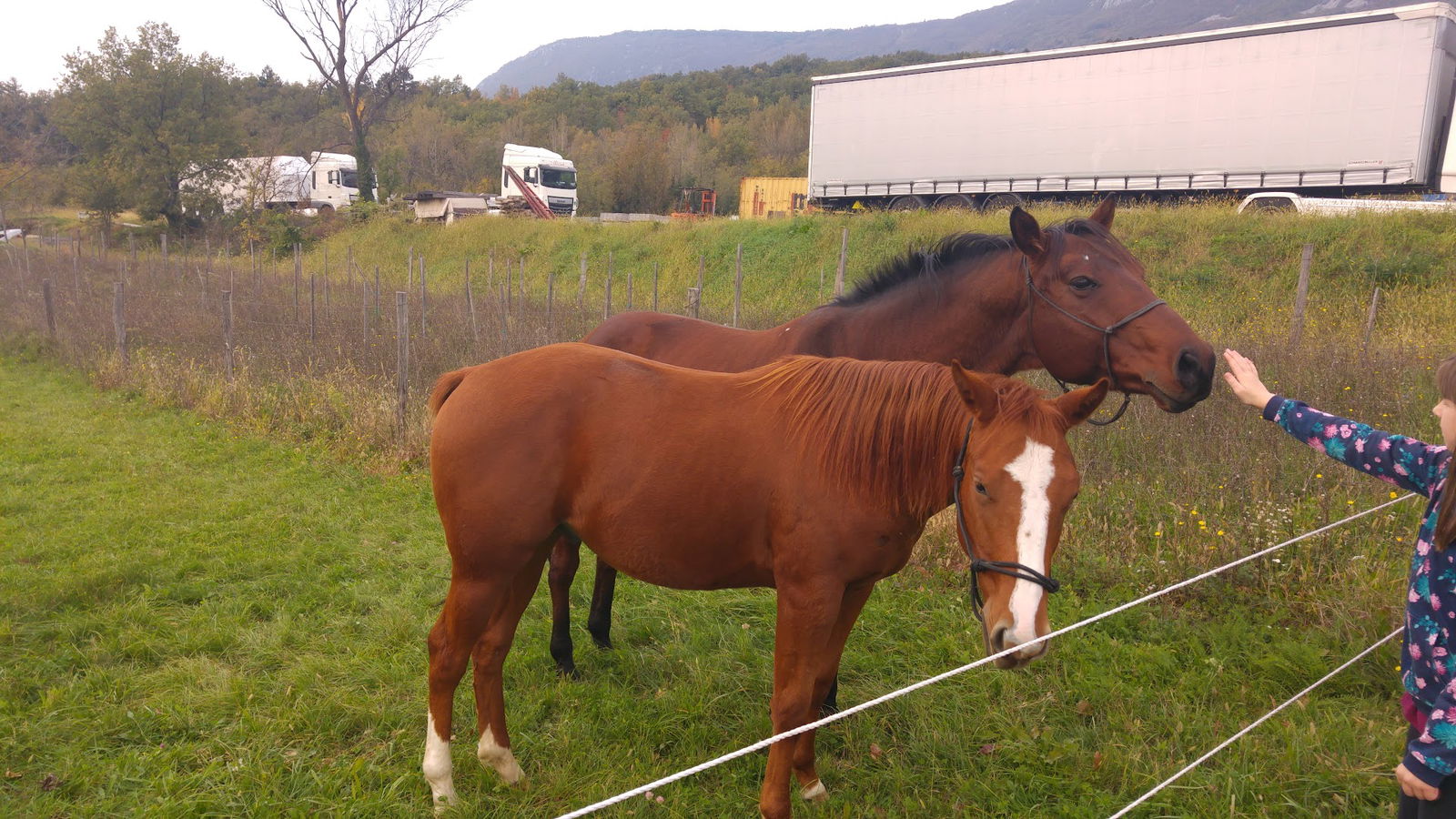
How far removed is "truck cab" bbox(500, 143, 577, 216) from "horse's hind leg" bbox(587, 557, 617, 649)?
31618mm

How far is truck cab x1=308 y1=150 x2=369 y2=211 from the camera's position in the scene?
38.4 meters

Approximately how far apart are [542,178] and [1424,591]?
1365 inches

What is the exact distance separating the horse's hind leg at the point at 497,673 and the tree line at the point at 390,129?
35.5m

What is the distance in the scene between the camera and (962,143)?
21.3 metres

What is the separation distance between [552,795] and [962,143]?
21.6 m

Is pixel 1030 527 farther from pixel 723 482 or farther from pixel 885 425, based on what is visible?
pixel 723 482

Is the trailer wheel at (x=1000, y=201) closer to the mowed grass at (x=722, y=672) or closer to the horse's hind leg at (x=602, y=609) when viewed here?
the mowed grass at (x=722, y=672)

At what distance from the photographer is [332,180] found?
3844 centimetres

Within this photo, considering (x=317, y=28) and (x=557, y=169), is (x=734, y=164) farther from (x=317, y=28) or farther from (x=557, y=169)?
(x=317, y=28)

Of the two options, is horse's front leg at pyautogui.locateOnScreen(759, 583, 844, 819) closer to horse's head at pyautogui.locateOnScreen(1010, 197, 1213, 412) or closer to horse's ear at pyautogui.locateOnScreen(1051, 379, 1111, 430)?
horse's ear at pyautogui.locateOnScreen(1051, 379, 1111, 430)

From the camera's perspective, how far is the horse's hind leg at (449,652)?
9.29 feet

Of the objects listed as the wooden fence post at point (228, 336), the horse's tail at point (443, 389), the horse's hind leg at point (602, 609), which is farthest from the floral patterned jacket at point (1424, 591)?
the wooden fence post at point (228, 336)

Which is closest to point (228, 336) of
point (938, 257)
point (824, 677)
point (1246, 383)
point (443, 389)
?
point (443, 389)

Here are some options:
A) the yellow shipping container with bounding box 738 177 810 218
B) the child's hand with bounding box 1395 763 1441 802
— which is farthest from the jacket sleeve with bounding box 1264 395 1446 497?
the yellow shipping container with bounding box 738 177 810 218
